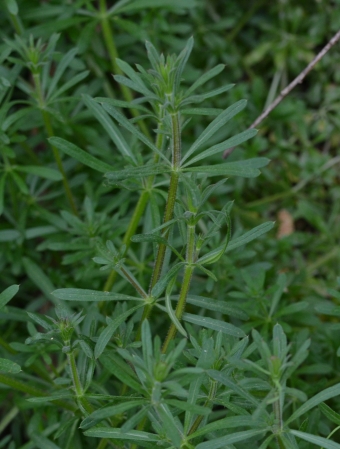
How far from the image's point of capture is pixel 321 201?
12.5ft

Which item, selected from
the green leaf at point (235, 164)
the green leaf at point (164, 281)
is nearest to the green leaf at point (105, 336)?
the green leaf at point (164, 281)

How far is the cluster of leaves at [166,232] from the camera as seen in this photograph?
181 cm

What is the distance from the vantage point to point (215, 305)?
2.05m

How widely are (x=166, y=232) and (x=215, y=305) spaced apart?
1.02 ft

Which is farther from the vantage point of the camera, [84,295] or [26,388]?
[26,388]

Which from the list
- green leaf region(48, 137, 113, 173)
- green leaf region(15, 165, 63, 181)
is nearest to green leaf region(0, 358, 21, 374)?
green leaf region(48, 137, 113, 173)

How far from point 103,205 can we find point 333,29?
1.86m

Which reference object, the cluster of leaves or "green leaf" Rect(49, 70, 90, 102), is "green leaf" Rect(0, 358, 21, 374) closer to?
the cluster of leaves

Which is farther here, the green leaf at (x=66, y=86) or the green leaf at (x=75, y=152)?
the green leaf at (x=66, y=86)

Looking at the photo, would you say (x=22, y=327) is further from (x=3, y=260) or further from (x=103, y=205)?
(x=103, y=205)

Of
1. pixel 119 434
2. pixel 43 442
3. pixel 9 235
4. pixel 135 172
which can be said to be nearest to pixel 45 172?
pixel 9 235

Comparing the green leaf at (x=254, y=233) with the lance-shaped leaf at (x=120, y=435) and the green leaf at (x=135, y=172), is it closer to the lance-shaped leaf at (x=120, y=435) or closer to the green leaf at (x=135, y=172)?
the green leaf at (x=135, y=172)

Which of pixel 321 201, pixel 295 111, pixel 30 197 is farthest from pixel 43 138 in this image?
pixel 321 201

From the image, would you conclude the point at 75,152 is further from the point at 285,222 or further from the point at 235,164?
the point at 285,222
